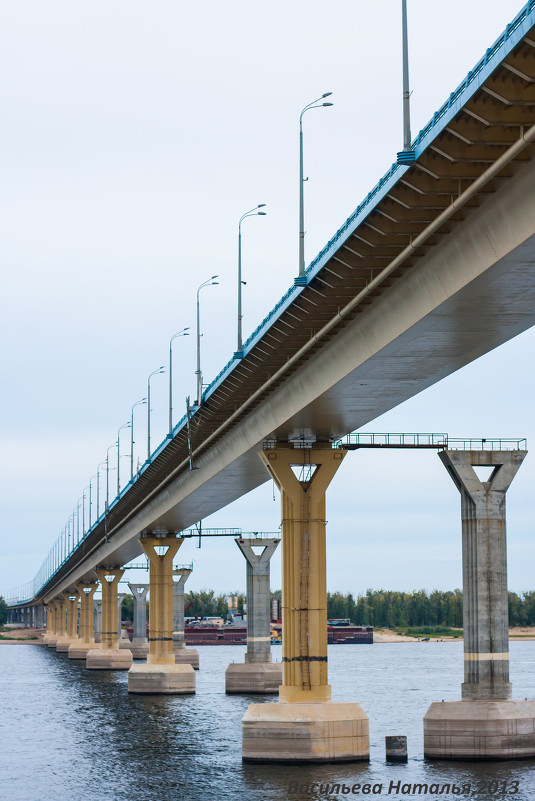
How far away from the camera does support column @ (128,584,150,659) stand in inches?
6383

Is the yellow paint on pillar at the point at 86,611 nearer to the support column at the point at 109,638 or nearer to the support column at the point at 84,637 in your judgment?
the support column at the point at 84,637

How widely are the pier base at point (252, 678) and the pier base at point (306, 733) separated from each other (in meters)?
43.7

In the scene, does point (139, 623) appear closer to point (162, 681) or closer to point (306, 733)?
point (162, 681)

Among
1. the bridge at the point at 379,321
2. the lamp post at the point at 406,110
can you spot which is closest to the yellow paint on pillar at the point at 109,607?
the bridge at the point at 379,321

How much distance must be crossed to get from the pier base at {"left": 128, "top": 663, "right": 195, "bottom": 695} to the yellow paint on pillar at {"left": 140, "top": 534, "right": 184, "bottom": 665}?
86.3 inches

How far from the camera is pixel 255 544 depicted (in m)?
98.5

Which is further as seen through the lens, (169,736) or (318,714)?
(169,736)

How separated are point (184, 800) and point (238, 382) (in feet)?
56.1

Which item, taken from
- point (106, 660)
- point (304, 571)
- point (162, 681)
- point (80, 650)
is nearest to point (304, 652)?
point (304, 571)

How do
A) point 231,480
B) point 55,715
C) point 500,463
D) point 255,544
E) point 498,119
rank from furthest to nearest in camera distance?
1. point 255,544
2. point 55,715
3. point 231,480
4. point 500,463
5. point 498,119

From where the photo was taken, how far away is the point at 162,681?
297 ft

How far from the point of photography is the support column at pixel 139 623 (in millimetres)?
162125

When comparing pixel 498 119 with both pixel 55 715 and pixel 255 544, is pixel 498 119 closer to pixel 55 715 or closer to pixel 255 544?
pixel 55 715

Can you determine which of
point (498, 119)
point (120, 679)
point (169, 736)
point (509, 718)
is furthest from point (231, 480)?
point (120, 679)
